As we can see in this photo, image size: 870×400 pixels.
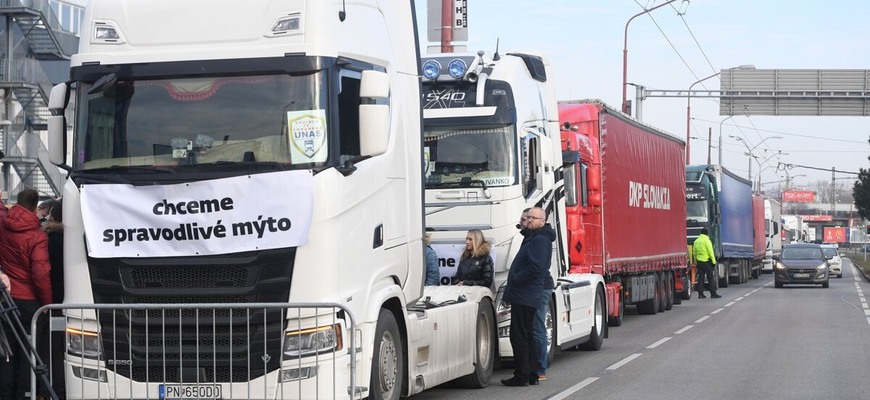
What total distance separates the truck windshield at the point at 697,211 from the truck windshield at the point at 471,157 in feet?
79.6

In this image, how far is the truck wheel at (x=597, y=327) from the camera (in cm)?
1720

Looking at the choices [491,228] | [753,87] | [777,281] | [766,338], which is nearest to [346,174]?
[491,228]

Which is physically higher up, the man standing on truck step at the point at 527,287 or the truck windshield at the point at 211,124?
the truck windshield at the point at 211,124

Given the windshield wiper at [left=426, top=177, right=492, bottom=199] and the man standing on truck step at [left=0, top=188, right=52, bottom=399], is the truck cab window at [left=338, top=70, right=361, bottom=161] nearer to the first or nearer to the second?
the man standing on truck step at [left=0, top=188, right=52, bottom=399]

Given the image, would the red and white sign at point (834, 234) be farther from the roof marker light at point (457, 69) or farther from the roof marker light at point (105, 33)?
the roof marker light at point (105, 33)

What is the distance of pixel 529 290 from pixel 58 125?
5.47m

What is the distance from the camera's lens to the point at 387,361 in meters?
9.63

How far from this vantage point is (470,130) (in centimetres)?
1427

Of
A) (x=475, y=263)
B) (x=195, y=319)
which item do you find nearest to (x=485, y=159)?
(x=475, y=263)

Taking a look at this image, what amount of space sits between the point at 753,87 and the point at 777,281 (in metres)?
10.9

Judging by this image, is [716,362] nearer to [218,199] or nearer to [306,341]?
[306,341]

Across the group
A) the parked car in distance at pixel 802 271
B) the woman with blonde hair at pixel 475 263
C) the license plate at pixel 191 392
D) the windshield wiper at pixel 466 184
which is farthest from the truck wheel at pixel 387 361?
the parked car in distance at pixel 802 271

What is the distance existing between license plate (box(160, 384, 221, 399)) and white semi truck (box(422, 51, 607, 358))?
18.2ft

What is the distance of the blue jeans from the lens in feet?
42.7
